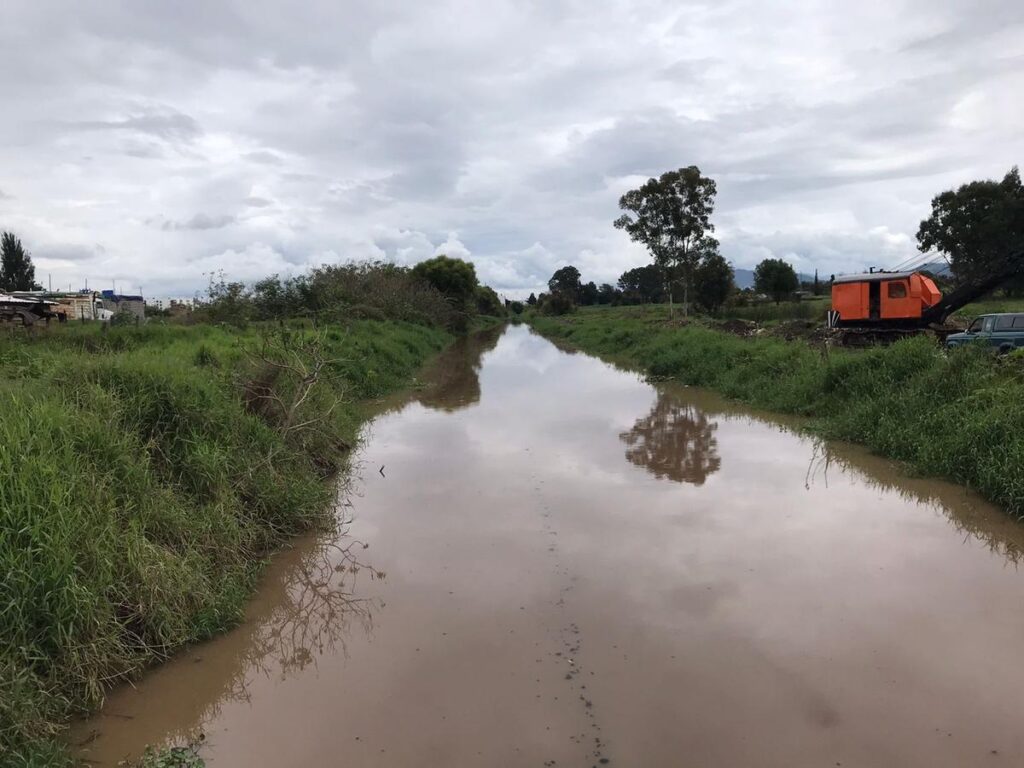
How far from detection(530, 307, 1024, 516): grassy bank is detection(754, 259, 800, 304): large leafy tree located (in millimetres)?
25930

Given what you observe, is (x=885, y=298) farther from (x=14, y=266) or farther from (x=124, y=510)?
(x=14, y=266)

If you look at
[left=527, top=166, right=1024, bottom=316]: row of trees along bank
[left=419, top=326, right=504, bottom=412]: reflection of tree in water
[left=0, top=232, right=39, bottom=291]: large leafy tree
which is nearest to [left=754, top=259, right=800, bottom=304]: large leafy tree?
[left=527, top=166, right=1024, bottom=316]: row of trees along bank

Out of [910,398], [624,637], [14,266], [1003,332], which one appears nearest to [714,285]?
[1003,332]

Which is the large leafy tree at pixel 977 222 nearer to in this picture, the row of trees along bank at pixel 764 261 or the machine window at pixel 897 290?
the row of trees along bank at pixel 764 261

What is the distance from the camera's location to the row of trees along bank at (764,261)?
30172 mm

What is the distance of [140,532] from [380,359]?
48.7 ft

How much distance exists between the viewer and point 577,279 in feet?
Answer: 323

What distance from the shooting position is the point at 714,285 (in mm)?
38594

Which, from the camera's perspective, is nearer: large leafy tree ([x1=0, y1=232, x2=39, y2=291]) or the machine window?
the machine window

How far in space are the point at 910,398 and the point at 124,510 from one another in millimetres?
10022

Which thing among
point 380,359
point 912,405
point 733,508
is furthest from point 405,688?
point 380,359

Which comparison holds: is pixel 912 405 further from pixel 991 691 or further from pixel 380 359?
pixel 380 359

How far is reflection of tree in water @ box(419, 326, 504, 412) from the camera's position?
15.9 m

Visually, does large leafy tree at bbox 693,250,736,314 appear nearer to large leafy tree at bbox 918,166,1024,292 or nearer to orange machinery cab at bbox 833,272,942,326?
large leafy tree at bbox 918,166,1024,292
